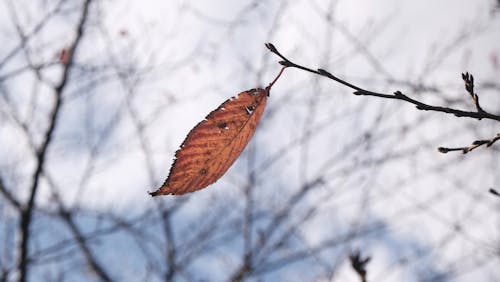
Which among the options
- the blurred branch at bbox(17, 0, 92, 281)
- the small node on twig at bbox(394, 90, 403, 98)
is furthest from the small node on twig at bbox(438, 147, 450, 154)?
the blurred branch at bbox(17, 0, 92, 281)

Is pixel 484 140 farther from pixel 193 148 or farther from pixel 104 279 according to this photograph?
pixel 104 279

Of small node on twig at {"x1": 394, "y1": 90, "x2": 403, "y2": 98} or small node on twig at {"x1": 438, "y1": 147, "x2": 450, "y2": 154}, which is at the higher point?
small node on twig at {"x1": 394, "y1": 90, "x2": 403, "y2": 98}

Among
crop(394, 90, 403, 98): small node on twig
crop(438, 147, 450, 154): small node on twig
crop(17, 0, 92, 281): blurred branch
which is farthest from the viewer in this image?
crop(17, 0, 92, 281): blurred branch

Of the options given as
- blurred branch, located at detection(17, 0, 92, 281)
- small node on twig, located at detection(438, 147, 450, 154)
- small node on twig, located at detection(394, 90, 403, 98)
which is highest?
blurred branch, located at detection(17, 0, 92, 281)

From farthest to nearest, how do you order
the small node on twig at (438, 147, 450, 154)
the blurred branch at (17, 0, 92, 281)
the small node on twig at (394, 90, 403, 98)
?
the blurred branch at (17, 0, 92, 281)
the small node on twig at (438, 147, 450, 154)
the small node on twig at (394, 90, 403, 98)

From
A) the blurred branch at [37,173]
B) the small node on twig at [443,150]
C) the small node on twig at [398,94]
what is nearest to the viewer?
the small node on twig at [398,94]

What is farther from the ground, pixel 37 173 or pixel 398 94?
pixel 37 173

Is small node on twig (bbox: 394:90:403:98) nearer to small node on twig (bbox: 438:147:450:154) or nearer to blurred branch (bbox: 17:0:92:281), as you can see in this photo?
small node on twig (bbox: 438:147:450:154)

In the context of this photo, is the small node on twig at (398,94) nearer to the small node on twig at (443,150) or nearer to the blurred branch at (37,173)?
the small node on twig at (443,150)

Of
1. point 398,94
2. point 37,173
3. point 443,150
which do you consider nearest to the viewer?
point 398,94

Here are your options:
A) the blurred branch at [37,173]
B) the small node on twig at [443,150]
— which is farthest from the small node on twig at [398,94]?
the blurred branch at [37,173]

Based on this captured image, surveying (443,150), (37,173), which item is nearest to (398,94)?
(443,150)

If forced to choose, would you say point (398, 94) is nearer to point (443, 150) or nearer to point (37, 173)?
point (443, 150)

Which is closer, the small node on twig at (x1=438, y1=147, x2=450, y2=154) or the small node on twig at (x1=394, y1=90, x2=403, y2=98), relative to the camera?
the small node on twig at (x1=394, y1=90, x2=403, y2=98)
